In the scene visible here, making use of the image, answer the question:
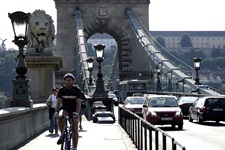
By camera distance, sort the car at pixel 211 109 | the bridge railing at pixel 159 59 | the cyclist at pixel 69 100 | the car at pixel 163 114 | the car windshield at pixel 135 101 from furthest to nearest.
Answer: the bridge railing at pixel 159 59
the car windshield at pixel 135 101
the car at pixel 211 109
the car at pixel 163 114
the cyclist at pixel 69 100

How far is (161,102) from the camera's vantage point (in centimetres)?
2789

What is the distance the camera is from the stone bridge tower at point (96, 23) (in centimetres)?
9294

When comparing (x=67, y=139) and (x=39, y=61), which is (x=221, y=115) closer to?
(x=39, y=61)

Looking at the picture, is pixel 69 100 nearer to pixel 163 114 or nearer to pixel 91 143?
pixel 91 143

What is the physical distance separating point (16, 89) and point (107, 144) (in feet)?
11.0

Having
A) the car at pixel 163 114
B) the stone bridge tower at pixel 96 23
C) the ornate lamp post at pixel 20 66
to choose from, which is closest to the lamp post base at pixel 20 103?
the ornate lamp post at pixel 20 66

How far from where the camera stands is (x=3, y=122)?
556 inches

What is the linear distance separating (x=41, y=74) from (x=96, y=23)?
67.7 metres

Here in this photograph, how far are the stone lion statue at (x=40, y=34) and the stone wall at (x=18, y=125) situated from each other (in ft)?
11.7

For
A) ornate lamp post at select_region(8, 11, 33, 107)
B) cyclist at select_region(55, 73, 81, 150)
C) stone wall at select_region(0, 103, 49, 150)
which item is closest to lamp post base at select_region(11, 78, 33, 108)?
ornate lamp post at select_region(8, 11, 33, 107)

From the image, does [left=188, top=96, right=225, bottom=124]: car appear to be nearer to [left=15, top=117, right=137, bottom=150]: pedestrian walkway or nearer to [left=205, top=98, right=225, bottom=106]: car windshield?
[left=205, top=98, right=225, bottom=106]: car windshield

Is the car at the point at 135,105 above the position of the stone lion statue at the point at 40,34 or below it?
below

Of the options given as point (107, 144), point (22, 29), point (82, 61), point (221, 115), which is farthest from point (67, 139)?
point (82, 61)

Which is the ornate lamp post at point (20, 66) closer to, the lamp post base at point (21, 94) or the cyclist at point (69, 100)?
the lamp post base at point (21, 94)
